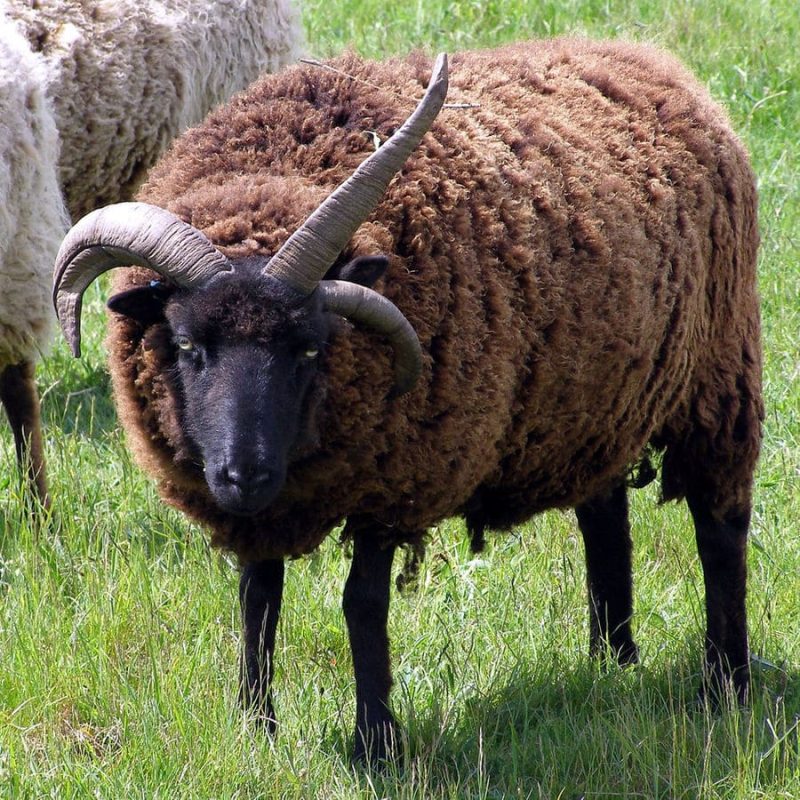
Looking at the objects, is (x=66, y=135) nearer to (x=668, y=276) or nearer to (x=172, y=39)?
(x=172, y=39)

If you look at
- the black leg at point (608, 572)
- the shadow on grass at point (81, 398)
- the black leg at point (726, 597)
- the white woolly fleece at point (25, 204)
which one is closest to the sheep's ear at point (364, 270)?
the black leg at point (608, 572)

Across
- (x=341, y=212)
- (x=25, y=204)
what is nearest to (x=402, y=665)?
(x=341, y=212)

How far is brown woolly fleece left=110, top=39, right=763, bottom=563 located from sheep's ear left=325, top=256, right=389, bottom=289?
0.33 ft

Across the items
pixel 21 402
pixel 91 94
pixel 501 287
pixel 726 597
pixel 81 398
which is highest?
pixel 91 94

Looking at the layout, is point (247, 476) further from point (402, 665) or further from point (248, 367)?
point (402, 665)

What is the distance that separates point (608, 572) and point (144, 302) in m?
2.07

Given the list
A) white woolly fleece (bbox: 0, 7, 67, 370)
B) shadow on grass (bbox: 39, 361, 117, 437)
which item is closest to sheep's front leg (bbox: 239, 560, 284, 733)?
white woolly fleece (bbox: 0, 7, 67, 370)

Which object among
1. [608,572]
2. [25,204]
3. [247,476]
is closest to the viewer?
[247,476]

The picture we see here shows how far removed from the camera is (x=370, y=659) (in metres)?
3.79

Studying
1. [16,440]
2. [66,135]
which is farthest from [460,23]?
[16,440]

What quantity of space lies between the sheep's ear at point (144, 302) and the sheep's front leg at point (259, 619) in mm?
886

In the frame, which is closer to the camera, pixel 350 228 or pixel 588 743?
pixel 350 228

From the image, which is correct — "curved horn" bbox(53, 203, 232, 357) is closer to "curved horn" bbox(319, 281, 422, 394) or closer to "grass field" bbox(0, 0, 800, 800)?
"curved horn" bbox(319, 281, 422, 394)

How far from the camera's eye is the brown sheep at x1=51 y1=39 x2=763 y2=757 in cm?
346
